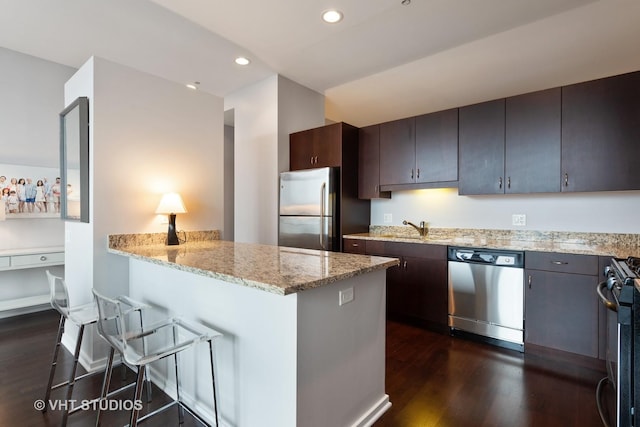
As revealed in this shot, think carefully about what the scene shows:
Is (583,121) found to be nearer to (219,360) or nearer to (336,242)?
(336,242)

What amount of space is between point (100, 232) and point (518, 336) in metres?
3.52

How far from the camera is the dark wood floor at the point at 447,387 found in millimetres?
1801

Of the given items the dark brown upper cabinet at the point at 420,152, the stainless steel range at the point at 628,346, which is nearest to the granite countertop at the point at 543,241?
the dark brown upper cabinet at the point at 420,152

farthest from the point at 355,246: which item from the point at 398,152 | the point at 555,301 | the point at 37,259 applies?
the point at 37,259

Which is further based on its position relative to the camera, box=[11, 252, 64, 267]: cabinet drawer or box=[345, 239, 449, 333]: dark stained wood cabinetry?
box=[11, 252, 64, 267]: cabinet drawer

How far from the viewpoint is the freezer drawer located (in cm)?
348

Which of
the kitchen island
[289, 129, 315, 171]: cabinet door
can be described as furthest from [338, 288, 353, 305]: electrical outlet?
[289, 129, 315, 171]: cabinet door

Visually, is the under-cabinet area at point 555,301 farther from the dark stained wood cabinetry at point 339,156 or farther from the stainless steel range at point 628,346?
the dark stained wood cabinetry at point 339,156

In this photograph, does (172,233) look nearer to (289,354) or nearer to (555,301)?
(289,354)

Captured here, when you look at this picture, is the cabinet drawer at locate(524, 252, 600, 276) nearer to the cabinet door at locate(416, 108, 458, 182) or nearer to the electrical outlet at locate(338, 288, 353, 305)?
the cabinet door at locate(416, 108, 458, 182)

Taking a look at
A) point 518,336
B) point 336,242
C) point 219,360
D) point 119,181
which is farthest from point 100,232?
point 518,336

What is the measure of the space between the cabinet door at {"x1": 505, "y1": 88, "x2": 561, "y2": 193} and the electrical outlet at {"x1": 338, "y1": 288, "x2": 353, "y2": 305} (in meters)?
2.28

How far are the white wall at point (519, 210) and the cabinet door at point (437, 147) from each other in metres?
0.45

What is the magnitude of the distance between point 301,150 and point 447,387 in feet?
9.37
